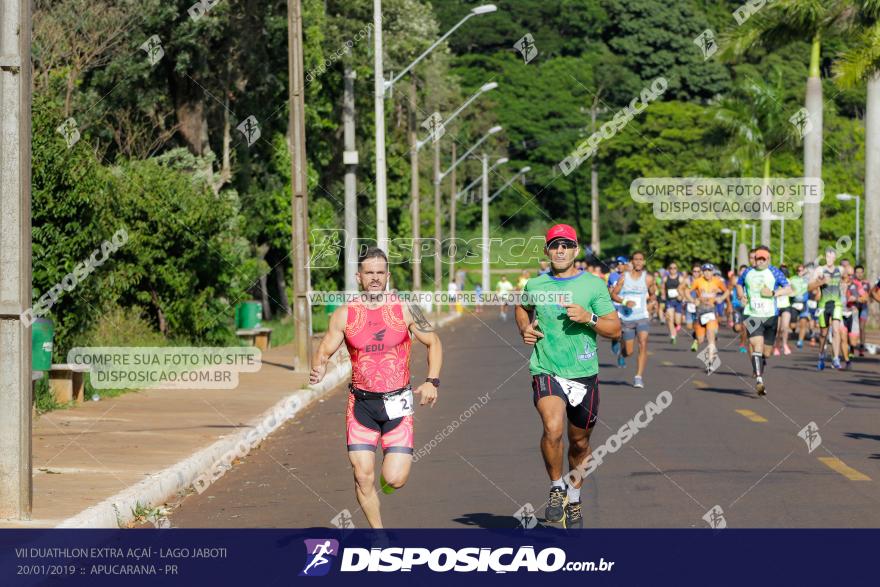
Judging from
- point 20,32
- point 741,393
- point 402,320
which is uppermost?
point 20,32

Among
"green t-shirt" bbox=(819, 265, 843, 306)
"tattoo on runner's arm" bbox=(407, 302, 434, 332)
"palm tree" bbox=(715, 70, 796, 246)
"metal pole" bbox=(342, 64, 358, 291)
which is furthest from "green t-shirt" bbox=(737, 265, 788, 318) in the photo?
"palm tree" bbox=(715, 70, 796, 246)

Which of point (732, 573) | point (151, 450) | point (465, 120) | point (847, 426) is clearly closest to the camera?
point (732, 573)

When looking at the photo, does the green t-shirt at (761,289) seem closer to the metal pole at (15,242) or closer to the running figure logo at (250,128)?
the metal pole at (15,242)

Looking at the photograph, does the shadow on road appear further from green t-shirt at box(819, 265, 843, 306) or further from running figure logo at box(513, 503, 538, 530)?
green t-shirt at box(819, 265, 843, 306)

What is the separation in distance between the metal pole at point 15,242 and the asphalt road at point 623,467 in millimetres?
1403

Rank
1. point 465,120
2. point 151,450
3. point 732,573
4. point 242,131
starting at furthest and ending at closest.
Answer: point 465,120, point 242,131, point 151,450, point 732,573

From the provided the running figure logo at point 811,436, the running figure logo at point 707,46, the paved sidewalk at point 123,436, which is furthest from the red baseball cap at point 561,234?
the running figure logo at point 707,46

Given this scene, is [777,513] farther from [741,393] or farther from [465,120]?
[465,120]

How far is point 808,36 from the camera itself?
4747 centimetres

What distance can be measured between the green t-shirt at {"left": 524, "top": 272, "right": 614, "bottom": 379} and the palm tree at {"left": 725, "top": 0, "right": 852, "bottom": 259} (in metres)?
37.5

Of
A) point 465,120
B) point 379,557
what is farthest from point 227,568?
point 465,120

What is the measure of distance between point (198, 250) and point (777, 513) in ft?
61.4

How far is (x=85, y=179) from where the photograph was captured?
19312 mm

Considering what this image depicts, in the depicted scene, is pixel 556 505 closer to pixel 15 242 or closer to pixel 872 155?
pixel 15 242
